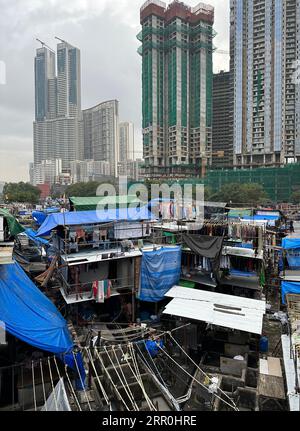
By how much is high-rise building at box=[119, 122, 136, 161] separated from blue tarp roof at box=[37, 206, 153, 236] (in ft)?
261

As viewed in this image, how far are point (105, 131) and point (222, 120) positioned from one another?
34148mm

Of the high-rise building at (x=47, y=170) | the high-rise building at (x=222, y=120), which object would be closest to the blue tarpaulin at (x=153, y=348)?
the high-rise building at (x=222, y=120)

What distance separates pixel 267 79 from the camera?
6788cm

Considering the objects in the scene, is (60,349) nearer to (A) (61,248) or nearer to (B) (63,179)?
(A) (61,248)

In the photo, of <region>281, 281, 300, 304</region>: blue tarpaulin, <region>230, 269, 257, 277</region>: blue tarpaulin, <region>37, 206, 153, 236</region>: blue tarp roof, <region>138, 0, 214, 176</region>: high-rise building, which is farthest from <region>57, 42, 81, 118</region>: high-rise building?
<region>281, 281, 300, 304</region>: blue tarpaulin

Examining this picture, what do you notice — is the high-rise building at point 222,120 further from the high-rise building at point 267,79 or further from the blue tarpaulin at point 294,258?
the blue tarpaulin at point 294,258

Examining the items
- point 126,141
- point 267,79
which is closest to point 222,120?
point 267,79

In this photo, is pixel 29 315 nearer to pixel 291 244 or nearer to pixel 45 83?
pixel 291 244

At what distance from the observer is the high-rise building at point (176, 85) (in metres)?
80.8

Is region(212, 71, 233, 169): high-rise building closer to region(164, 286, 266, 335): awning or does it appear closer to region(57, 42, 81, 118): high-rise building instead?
region(57, 42, 81, 118): high-rise building

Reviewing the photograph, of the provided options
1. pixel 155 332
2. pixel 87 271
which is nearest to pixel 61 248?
pixel 87 271

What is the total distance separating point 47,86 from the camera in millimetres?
108125

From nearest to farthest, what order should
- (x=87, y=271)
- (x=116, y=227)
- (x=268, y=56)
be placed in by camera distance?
(x=87, y=271) < (x=116, y=227) < (x=268, y=56)

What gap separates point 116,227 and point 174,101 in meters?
72.9
